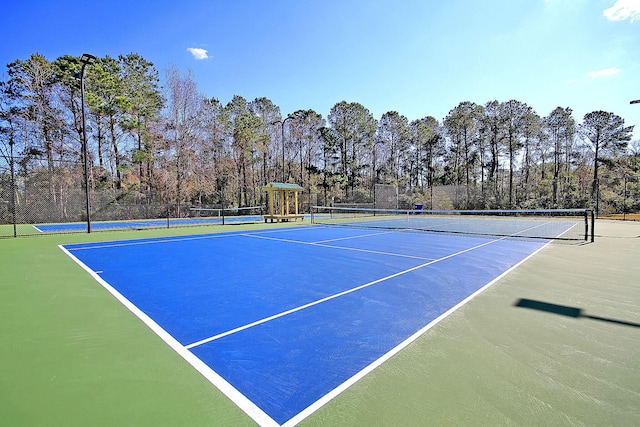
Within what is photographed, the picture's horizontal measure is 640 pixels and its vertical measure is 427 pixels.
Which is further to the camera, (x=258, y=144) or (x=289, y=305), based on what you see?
(x=258, y=144)

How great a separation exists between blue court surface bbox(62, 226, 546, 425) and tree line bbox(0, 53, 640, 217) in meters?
14.0

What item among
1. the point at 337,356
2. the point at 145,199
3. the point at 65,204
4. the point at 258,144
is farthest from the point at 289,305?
the point at 258,144

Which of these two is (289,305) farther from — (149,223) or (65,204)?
(65,204)

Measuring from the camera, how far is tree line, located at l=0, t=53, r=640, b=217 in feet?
76.0

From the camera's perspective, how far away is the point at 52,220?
2014 centimetres

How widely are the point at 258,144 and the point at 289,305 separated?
32900mm

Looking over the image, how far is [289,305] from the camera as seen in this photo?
4.18 m

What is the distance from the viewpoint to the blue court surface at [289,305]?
245 centimetres

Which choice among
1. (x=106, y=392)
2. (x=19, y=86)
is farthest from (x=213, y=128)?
(x=106, y=392)

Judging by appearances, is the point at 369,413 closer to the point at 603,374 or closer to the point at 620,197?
the point at 603,374

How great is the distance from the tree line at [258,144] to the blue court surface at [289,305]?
14.0m

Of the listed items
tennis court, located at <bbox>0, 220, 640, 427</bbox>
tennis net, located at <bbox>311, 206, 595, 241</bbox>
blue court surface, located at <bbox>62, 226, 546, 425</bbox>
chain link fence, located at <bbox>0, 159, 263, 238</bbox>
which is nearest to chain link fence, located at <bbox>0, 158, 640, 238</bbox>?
chain link fence, located at <bbox>0, 159, 263, 238</bbox>

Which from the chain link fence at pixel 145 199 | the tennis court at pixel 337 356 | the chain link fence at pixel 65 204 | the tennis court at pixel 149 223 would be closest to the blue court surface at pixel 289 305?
the tennis court at pixel 337 356

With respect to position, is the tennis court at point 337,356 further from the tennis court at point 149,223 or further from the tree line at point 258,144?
the tree line at point 258,144
